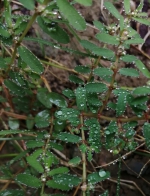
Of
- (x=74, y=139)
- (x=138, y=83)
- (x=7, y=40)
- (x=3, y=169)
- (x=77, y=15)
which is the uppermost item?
(x=77, y=15)

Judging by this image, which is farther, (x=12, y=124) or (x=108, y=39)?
(x=12, y=124)

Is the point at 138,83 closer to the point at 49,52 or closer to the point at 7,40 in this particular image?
the point at 49,52

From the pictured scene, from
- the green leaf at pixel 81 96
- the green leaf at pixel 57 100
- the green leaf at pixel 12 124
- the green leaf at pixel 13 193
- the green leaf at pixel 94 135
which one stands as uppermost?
the green leaf at pixel 81 96

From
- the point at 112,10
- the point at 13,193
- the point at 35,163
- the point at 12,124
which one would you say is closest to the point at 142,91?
the point at 112,10

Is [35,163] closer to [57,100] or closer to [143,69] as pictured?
[57,100]

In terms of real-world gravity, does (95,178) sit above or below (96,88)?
below

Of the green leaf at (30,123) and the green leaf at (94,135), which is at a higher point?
the green leaf at (94,135)

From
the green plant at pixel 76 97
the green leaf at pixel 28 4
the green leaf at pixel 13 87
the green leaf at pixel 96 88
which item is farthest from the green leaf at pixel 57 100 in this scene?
the green leaf at pixel 28 4

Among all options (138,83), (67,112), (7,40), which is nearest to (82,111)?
(67,112)

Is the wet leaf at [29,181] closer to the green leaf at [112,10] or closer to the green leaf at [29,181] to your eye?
the green leaf at [29,181]

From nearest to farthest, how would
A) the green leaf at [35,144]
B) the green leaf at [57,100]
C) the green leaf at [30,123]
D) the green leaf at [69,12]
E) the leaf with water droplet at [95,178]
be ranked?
the green leaf at [69,12]
the leaf with water droplet at [95,178]
the green leaf at [35,144]
the green leaf at [57,100]
the green leaf at [30,123]

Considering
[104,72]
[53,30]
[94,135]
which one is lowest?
[94,135]
